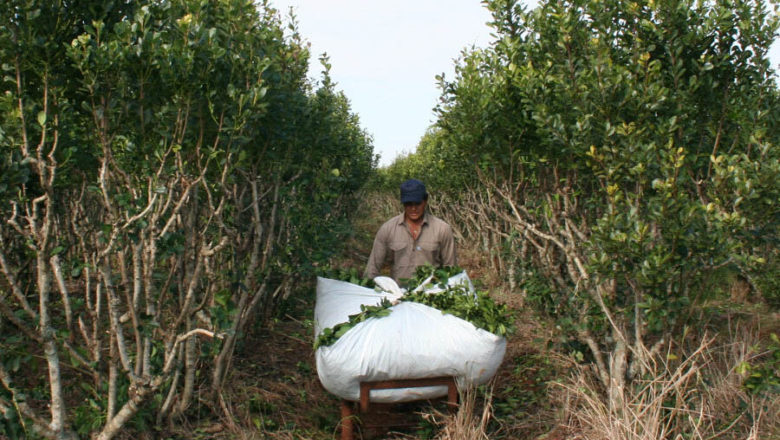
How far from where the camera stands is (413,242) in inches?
191

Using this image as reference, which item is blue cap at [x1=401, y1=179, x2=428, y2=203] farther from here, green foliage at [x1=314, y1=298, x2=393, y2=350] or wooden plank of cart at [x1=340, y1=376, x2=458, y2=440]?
wooden plank of cart at [x1=340, y1=376, x2=458, y2=440]

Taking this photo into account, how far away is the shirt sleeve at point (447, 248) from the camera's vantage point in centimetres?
484

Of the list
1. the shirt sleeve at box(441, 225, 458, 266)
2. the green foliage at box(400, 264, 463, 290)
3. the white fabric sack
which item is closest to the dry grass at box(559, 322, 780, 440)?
the white fabric sack

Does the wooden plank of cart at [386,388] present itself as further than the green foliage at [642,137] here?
Yes

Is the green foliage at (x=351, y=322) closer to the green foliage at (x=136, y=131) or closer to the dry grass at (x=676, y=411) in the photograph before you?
the green foliage at (x=136, y=131)

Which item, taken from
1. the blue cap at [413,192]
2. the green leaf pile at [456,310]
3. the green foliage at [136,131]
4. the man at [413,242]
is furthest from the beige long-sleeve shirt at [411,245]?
the green foliage at [136,131]

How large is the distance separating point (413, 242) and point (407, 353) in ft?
5.63

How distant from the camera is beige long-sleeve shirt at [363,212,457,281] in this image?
484 cm

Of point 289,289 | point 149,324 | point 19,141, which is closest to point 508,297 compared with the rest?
point 289,289

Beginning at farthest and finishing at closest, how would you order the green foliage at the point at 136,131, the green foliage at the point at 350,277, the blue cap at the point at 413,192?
the blue cap at the point at 413,192, the green foliage at the point at 350,277, the green foliage at the point at 136,131

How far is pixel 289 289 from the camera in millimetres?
6543

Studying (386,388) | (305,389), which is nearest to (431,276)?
(386,388)

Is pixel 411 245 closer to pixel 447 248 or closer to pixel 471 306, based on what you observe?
pixel 447 248

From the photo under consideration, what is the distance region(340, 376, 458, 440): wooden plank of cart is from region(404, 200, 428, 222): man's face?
166 centimetres
